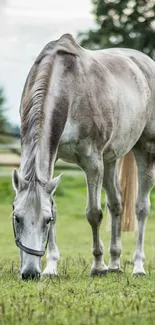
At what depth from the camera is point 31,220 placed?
23.9 ft

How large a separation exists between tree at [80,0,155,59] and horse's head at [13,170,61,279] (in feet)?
127

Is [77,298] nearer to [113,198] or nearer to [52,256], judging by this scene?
[52,256]

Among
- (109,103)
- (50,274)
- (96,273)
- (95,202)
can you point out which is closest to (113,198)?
(95,202)

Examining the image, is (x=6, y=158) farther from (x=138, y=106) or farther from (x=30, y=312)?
(x=30, y=312)

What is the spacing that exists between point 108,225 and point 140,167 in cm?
109

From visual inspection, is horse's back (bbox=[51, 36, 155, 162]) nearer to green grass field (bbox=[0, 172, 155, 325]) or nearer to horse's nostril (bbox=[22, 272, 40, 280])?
green grass field (bbox=[0, 172, 155, 325])

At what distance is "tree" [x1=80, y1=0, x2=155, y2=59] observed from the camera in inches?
1828

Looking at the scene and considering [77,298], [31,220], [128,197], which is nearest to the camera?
[77,298]

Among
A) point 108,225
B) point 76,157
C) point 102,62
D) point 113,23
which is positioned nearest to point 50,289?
point 76,157

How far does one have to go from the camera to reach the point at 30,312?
567 cm

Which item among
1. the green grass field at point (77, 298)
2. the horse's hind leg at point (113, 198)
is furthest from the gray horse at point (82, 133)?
the green grass field at point (77, 298)

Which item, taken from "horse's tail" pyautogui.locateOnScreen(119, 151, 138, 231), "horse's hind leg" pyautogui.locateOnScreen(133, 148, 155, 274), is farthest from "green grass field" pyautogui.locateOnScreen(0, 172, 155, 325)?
Answer: "horse's hind leg" pyautogui.locateOnScreen(133, 148, 155, 274)

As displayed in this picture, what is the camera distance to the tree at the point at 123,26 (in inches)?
1828

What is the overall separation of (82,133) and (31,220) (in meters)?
1.25
